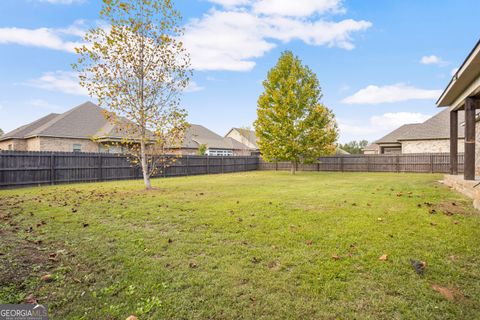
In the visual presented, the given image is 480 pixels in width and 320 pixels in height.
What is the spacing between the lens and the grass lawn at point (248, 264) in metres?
2.22

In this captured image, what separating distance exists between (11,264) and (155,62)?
9087mm

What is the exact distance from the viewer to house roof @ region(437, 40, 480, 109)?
21.2 ft

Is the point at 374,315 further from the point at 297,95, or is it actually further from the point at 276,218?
the point at 297,95

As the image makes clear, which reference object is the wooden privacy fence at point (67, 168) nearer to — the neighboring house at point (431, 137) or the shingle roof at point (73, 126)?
the shingle roof at point (73, 126)

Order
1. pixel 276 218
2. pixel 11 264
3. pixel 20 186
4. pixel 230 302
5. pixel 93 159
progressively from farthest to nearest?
1. pixel 93 159
2. pixel 20 186
3. pixel 276 218
4. pixel 11 264
5. pixel 230 302

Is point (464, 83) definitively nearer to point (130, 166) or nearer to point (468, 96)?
point (468, 96)

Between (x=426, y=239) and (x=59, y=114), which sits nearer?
(x=426, y=239)

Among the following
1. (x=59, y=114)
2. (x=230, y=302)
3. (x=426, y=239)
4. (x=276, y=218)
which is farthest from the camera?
(x=59, y=114)

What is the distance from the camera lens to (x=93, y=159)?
15.2 meters

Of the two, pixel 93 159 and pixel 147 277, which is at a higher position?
pixel 93 159

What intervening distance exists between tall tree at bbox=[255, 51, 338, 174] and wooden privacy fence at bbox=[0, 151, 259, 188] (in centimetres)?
684

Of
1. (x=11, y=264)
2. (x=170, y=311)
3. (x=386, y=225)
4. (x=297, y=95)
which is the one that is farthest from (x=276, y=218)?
(x=297, y=95)

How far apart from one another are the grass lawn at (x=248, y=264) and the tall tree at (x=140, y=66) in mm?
5628

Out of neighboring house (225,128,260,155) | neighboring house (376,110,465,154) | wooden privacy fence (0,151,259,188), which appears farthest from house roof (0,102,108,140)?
neighboring house (376,110,465,154)
